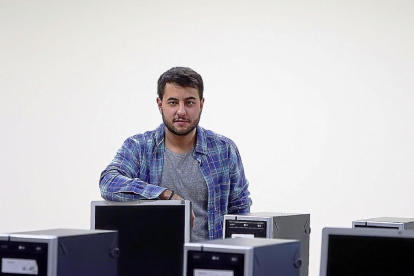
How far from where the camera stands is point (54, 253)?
4.69 feet

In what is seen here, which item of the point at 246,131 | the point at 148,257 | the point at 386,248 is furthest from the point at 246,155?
the point at 386,248

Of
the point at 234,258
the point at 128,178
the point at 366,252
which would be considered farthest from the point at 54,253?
the point at 128,178

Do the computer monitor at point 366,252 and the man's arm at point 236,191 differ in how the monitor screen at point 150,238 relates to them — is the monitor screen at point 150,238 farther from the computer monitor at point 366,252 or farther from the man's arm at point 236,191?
the man's arm at point 236,191

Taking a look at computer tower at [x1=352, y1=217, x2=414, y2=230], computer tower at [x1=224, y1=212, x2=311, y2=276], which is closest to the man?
computer tower at [x1=224, y1=212, x2=311, y2=276]

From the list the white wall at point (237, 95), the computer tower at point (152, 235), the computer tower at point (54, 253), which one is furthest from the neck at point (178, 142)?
the white wall at point (237, 95)

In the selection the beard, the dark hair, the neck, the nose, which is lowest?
the neck

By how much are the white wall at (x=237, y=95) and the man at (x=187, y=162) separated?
4.98 ft

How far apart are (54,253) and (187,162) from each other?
1.21 meters

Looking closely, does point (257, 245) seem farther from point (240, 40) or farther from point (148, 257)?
point (240, 40)

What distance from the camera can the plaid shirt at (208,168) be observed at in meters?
2.53

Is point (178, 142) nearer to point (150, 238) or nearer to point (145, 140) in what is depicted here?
point (145, 140)

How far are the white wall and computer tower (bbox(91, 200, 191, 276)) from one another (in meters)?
2.22

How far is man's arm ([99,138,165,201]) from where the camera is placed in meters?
2.29

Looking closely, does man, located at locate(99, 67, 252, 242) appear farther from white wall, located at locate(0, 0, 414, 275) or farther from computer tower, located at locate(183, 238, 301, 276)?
white wall, located at locate(0, 0, 414, 275)
